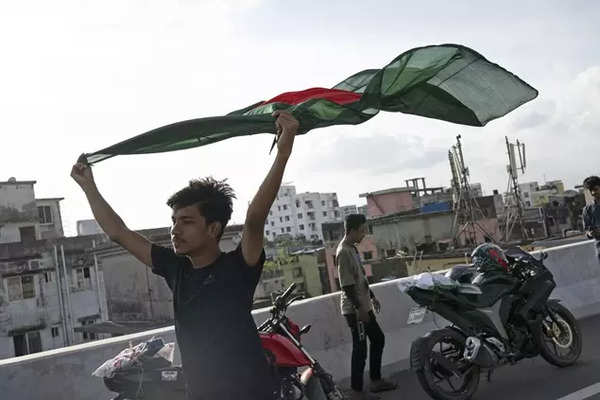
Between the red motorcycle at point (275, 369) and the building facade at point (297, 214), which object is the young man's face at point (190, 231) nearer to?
the red motorcycle at point (275, 369)

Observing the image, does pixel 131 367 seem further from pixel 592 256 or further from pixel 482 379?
pixel 592 256

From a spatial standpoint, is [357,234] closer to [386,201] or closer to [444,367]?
[444,367]

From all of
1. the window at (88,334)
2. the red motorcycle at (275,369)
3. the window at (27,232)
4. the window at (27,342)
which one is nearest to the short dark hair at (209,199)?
the red motorcycle at (275,369)

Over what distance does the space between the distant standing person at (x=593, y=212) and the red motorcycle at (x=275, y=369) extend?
4.41 metres

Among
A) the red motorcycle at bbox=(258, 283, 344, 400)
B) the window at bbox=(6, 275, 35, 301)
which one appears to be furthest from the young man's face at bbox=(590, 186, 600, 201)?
the window at bbox=(6, 275, 35, 301)

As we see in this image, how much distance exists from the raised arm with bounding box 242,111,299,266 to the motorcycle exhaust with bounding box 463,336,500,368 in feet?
10.3

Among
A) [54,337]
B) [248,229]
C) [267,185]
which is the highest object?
[267,185]

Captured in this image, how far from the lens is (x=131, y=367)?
3.71 m

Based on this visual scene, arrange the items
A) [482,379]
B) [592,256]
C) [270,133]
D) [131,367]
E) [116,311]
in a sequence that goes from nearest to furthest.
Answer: [270,133], [131,367], [482,379], [592,256], [116,311]

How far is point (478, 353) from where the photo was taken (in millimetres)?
5000

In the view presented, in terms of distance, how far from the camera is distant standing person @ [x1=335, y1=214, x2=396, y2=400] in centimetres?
546

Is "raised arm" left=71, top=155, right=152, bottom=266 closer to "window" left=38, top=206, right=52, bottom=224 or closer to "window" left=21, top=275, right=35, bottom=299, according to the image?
"window" left=21, top=275, right=35, bottom=299

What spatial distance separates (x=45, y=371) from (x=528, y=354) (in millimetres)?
4052

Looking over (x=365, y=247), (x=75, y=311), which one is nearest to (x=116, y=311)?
(x=75, y=311)
